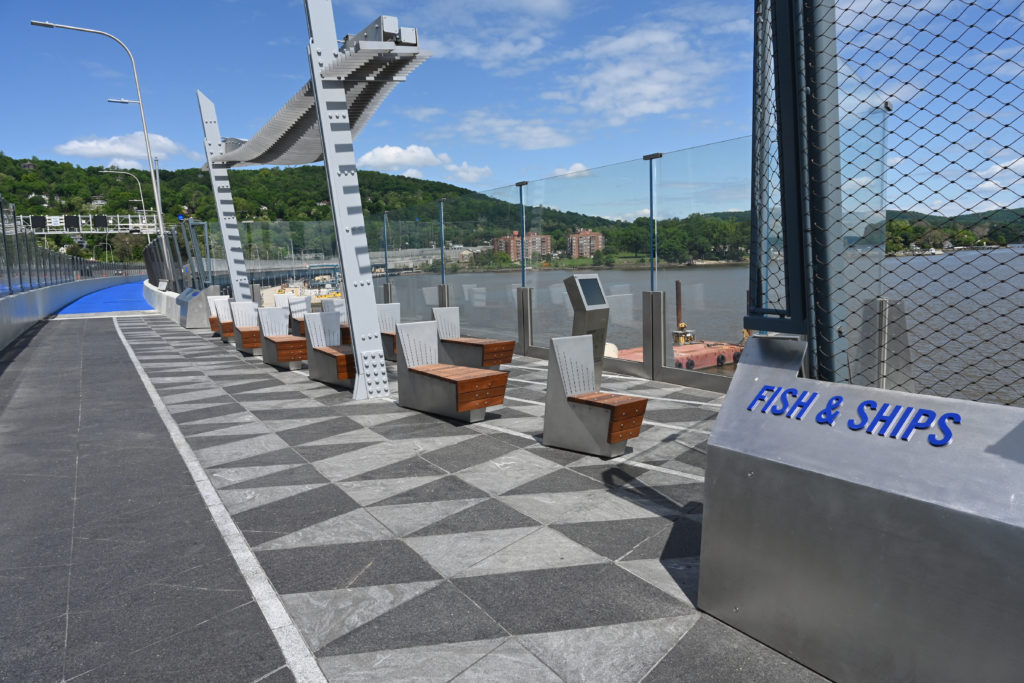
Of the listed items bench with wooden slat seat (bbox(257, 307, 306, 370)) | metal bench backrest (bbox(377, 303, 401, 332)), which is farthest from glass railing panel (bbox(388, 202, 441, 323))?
bench with wooden slat seat (bbox(257, 307, 306, 370))

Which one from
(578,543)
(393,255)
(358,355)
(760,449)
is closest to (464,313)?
(393,255)

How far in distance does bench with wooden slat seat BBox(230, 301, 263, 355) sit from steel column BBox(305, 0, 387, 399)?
4.88m

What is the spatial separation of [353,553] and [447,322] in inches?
256

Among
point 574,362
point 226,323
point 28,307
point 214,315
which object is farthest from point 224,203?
point 574,362

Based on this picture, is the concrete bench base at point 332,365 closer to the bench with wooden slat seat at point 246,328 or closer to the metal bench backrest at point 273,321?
the metal bench backrest at point 273,321

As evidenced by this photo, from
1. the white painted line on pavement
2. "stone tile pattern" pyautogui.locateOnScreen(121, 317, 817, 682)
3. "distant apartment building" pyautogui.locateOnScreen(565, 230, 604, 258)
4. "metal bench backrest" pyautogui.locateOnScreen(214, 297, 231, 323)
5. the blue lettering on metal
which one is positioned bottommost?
"stone tile pattern" pyautogui.locateOnScreen(121, 317, 817, 682)

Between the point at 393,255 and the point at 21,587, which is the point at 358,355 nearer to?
the point at 21,587

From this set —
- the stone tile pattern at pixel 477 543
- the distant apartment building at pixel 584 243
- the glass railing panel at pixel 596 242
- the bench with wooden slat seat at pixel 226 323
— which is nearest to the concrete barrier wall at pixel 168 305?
the bench with wooden slat seat at pixel 226 323

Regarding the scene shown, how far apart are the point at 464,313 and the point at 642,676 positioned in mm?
11591

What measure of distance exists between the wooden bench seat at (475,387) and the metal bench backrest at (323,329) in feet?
10.7

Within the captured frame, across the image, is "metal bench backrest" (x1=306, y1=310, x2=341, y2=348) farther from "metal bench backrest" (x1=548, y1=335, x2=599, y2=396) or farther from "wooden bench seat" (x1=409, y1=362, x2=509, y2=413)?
"metal bench backrest" (x1=548, y1=335, x2=599, y2=396)

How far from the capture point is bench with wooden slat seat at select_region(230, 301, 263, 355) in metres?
12.5

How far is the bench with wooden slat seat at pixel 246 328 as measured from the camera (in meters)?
12.5

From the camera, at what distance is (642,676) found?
2.54 meters
